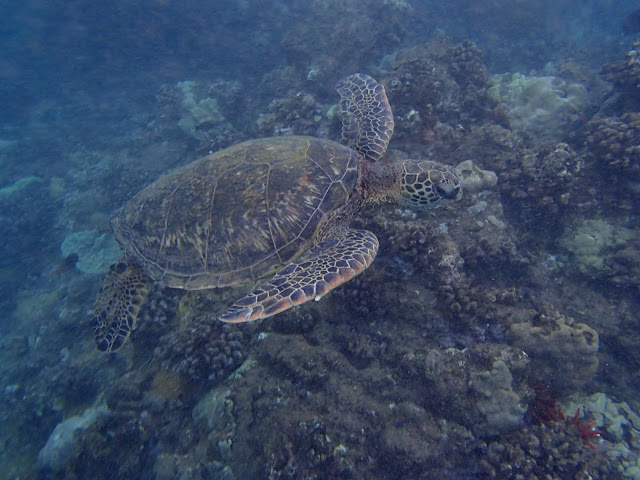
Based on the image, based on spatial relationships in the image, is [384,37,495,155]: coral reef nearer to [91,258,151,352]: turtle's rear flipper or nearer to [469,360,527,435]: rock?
[469,360,527,435]: rock

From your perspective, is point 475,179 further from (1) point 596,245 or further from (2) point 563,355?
(2) point 563,355

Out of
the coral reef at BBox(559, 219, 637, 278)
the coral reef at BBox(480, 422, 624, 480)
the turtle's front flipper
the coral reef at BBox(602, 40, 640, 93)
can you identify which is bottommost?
the coral reef at BBox(480, 422, 624, 480)

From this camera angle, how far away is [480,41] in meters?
13.5

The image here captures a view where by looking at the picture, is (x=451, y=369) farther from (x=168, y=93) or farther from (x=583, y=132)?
(x=168, y=93)

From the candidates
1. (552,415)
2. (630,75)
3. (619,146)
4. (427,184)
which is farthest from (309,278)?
(630,75)

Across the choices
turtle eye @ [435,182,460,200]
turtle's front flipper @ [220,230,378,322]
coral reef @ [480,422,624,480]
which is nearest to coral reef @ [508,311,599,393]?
coral reef @ [480,422,624,480]

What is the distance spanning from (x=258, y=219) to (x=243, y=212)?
225 mm

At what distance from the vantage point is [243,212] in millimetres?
3668

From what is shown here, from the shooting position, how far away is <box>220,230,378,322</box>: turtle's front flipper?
8.95 ft

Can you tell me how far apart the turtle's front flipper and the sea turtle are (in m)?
0.02

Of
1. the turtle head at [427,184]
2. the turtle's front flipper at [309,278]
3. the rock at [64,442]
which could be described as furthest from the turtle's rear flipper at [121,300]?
the turtle head at [427,184]

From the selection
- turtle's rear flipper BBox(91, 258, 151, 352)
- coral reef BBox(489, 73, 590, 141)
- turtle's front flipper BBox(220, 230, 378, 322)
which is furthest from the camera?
coral reef BBox(489, 73, 590, 141)

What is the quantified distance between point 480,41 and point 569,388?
15678mm

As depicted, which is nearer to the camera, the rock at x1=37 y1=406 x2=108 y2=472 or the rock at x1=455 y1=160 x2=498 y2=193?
the rock at x1=37 y1=406 x2=108 y2=472
